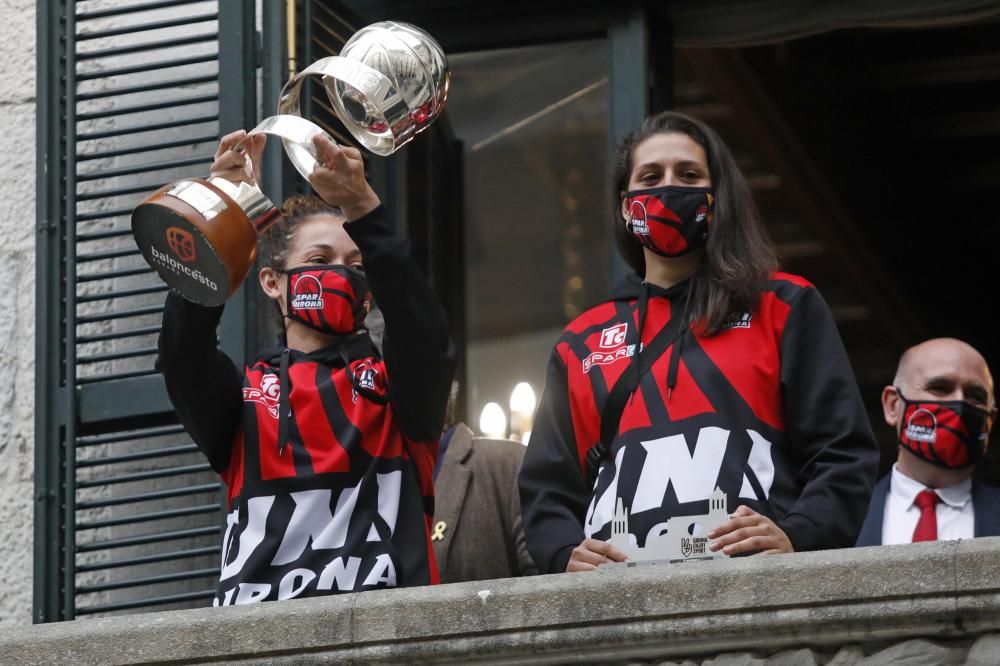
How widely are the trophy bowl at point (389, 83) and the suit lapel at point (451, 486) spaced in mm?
1204

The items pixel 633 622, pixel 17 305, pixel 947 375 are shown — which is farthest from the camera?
pixel 17 305

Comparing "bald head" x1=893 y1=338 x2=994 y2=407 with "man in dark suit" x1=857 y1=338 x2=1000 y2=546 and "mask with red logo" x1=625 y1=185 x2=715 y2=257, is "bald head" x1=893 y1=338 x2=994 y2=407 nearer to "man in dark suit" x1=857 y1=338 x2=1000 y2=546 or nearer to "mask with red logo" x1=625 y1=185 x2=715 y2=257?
"man in dark suit" x1=857 y1=338 x2=1000 y2=546

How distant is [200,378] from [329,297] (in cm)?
36

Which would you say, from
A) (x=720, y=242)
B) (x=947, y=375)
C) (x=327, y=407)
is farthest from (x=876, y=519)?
(x=327, y=407)

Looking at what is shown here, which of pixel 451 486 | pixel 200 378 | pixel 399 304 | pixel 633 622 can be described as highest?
pixel 399 304

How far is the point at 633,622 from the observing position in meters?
4.11

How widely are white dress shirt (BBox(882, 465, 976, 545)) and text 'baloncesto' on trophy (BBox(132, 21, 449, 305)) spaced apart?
2007 mm

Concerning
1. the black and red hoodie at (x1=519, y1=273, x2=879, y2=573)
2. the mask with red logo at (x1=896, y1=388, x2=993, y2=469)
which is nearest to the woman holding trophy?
the black and red hoodie at (x1=519, y1=273, x2=879, y2=573)

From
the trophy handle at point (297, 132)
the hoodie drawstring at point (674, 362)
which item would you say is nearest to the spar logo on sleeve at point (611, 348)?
the hoodie drawstring at point (674, 362)

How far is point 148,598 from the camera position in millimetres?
6270

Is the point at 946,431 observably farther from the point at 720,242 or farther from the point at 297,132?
the point at 297,132

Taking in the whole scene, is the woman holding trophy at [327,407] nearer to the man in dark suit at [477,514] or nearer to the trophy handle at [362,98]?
the trophy handle at [362,98]

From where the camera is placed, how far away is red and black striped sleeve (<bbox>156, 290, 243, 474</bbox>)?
16.5 feet

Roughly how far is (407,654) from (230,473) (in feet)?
3.28
